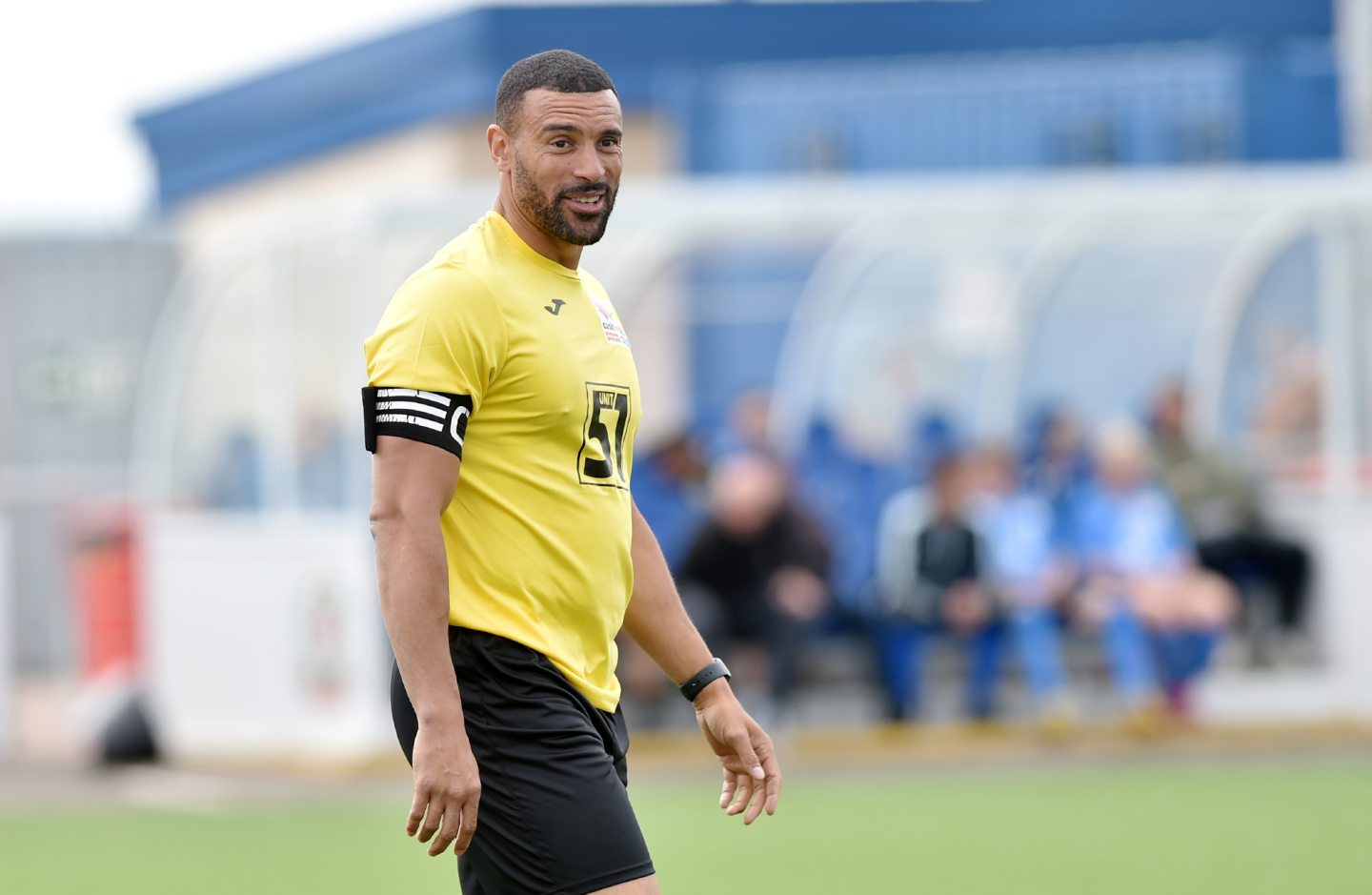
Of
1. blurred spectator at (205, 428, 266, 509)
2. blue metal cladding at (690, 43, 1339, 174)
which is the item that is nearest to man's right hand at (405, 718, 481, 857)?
blurred spectator at (205, 428, 266, 509)

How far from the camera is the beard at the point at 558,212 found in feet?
11.8

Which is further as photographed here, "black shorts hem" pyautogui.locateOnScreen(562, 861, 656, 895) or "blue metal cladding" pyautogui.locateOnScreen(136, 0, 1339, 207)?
"blue metal cladding" pyautogui.locateOnScreen(136, 0, 1339, 207)

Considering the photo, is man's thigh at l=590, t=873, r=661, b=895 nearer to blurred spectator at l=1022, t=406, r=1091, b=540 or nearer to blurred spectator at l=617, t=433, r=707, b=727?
blurred spectator at l=617, t=433, r=707, b=727

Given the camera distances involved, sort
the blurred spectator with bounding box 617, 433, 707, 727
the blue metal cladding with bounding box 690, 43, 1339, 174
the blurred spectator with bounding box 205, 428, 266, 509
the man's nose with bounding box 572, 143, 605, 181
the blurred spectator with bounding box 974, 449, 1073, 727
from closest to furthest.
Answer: the man's nose with bounding box 572, 143, 605, 181
the blurred spectator with bounding box 974, 449, 1073, 727
the blurred spectator with bounding box 617, 433, 707, 727
the blurred spectator with bounding box 205, 428, 266, 509
the blue metal cladding with bounding box 690, 43, 1339, 174

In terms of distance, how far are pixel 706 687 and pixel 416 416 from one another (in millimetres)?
858

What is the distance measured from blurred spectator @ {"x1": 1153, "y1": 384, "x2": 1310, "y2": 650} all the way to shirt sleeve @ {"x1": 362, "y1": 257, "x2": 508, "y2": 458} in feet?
32.3

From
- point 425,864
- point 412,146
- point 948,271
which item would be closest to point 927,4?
point 412,146

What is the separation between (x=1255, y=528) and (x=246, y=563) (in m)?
5.63

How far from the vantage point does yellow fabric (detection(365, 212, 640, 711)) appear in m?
3.45

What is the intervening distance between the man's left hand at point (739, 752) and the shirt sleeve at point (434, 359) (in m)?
Answer: 0.76

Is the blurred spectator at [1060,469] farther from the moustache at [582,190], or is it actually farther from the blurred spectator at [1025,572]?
the moustache at [582,190]

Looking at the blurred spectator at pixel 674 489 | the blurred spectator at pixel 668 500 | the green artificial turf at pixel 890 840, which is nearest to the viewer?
the green artificial turf at pixel 890 840

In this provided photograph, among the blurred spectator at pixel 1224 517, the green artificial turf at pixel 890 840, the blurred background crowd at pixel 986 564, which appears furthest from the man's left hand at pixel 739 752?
the blurred spectator at pixel 1224 517

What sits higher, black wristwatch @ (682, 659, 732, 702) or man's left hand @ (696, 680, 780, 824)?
black wristwatch @ (682, 659, 732, 702)
